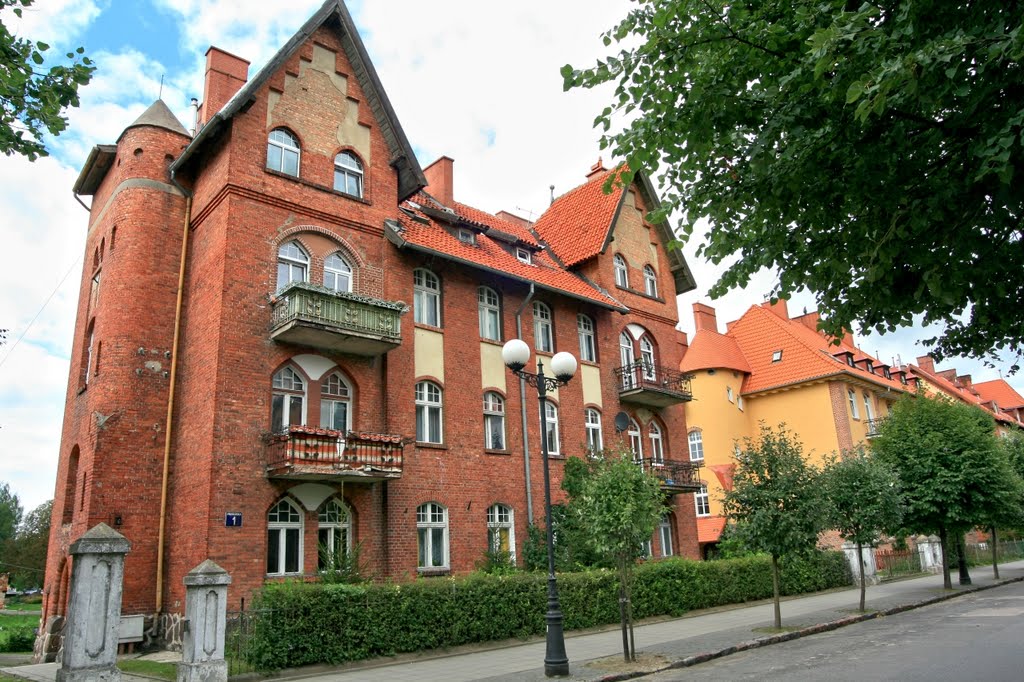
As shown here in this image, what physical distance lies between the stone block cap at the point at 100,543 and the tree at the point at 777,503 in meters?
13.1

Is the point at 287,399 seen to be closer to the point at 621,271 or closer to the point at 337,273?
the point at 337,273

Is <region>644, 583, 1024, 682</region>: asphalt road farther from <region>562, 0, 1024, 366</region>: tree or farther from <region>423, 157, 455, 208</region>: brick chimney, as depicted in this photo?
<region>423, 157, 455, 208</region>: brick chimney

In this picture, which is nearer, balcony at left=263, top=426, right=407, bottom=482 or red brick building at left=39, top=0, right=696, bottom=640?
balcony at left=263, top=426, right=407, bottom=482

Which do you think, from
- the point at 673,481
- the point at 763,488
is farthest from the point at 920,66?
the point at 673,481

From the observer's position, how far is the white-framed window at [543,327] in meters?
24.2

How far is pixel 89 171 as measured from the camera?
22.0m

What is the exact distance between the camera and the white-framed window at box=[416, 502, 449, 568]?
1908 centimetres

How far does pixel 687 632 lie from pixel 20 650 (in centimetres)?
1926

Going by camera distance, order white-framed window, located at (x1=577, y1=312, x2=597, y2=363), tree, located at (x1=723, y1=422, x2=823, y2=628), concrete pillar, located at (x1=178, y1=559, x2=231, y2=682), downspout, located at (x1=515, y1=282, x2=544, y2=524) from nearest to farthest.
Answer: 1. concrete pillar, located at (x1=178, y1=559, x2=231, y2=682)
2. tree, located at (x1=723, y1=422, x2=823, y2=628)
3. downspout, located at (x1=515, y1=282, x2=544, y2=524)
4. white-framed window, located at (x1=577, y1=312, x2=597, y2=363)

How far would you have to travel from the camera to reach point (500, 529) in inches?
829

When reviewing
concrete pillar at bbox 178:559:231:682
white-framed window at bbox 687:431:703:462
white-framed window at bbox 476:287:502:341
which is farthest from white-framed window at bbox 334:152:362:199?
white-framed window at bbox 687:431:703:462

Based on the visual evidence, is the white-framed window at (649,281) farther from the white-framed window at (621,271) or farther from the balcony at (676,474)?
the balcony at (676,474)

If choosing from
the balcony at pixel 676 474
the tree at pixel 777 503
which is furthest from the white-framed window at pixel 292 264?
the balcony at pixel 676 474

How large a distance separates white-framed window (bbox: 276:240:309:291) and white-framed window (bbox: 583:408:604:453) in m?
10.4
